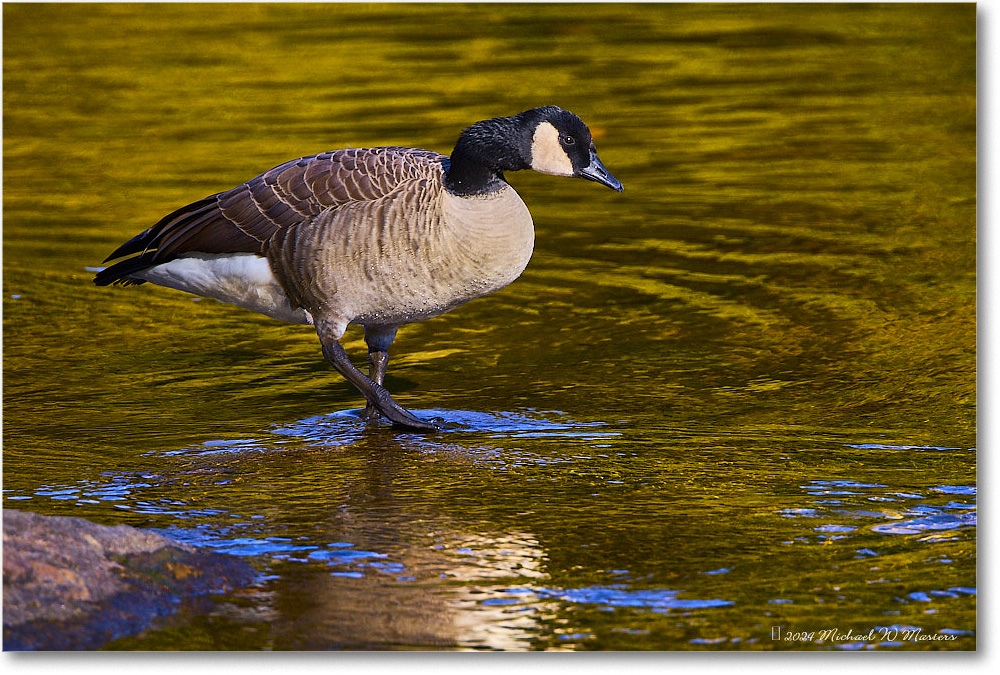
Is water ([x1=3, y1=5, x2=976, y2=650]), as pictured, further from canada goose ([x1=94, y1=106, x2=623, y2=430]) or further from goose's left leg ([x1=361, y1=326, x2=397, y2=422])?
canada goose ([x1=94, y1=106, x2=623, y2=430])

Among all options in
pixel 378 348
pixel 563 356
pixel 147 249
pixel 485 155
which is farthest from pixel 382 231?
pixel 563 356

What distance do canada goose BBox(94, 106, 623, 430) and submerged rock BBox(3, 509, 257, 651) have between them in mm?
1876

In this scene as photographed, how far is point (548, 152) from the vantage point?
6.34 m

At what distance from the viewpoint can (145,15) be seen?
16188 millimetres

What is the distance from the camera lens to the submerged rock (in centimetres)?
440

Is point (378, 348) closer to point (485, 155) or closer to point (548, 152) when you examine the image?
point (485, 155)

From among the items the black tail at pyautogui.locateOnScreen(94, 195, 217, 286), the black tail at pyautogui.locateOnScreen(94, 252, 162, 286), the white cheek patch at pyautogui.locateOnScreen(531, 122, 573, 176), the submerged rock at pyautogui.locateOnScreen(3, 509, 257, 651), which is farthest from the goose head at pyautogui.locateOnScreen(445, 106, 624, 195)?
the submerged rock at pyautogui.locateOnScreen(3, 509, 257, 651)

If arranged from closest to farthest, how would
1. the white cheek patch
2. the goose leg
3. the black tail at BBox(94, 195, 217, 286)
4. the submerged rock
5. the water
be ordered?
the submerged rock < the water < the white cheek patch < the goose leg < the black tail at BBox(94, 195, 217, 286)

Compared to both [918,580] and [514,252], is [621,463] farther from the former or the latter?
[918,580]

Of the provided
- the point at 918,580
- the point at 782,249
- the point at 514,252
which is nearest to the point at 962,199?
the point at 782,249

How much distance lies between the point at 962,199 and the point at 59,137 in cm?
859

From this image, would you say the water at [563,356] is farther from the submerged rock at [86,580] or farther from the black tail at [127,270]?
the black tail at [127,270]

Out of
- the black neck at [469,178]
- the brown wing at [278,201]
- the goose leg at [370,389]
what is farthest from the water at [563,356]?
the black neck at [469,178]

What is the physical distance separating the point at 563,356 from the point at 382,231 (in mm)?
1947
